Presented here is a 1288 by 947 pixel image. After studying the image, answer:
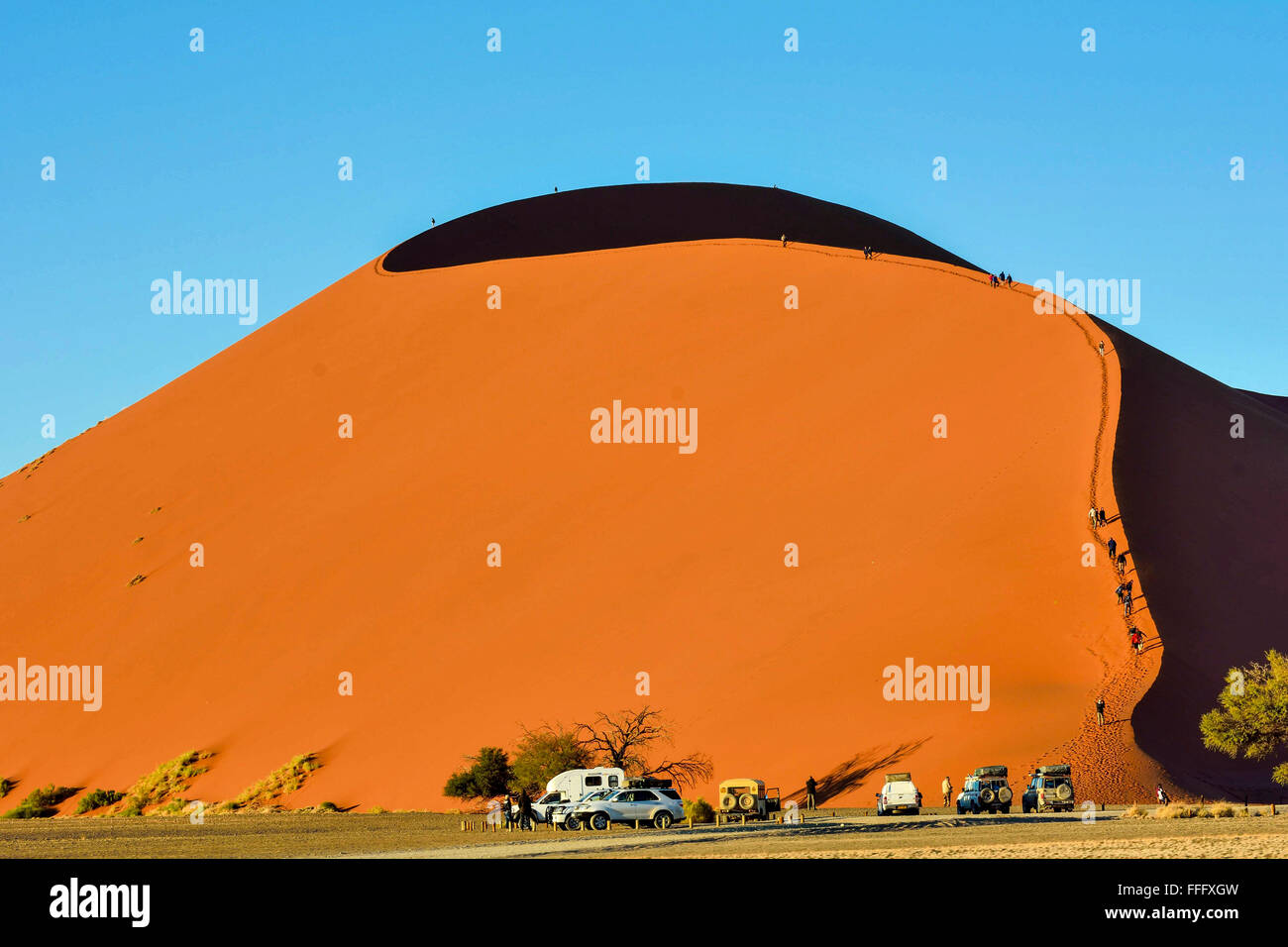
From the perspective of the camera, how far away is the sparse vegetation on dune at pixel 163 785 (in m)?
36.4

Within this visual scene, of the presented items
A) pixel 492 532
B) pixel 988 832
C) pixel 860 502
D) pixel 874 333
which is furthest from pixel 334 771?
pixel 874 333

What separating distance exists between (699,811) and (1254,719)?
38.4ft

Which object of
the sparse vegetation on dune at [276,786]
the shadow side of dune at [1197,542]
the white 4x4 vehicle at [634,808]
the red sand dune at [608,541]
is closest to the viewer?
the white 4x4 vehicle at [634,808]

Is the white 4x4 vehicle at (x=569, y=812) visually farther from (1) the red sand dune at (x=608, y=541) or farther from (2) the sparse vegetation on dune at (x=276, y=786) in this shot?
(2) the sparse vegetation on dune at (x=276, y=786)

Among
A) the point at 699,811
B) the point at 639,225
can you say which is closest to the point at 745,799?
the point at 699,811

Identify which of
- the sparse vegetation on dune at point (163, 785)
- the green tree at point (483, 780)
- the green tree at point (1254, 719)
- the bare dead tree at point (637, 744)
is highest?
the green tree at point (1254, 719)

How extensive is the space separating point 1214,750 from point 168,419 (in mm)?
45766

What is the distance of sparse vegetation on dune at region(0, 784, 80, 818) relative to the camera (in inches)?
1467

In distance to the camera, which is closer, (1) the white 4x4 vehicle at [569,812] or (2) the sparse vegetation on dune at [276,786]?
(1) the white 4x4 vehicle at [569,812]

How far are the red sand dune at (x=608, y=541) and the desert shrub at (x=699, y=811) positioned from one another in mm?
2098

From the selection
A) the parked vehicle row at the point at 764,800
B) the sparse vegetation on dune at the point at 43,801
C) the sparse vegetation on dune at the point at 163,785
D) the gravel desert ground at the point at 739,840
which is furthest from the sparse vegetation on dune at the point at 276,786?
the parked vehicle row at the point at 764,800

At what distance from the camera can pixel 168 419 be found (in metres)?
59.6

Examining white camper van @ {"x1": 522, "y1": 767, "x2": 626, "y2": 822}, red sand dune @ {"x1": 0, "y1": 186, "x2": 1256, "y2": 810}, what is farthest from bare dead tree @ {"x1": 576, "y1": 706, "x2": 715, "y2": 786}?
white camper van @ {"x1": 522, "y1": 767, "x2": 626, "y2": 822}
